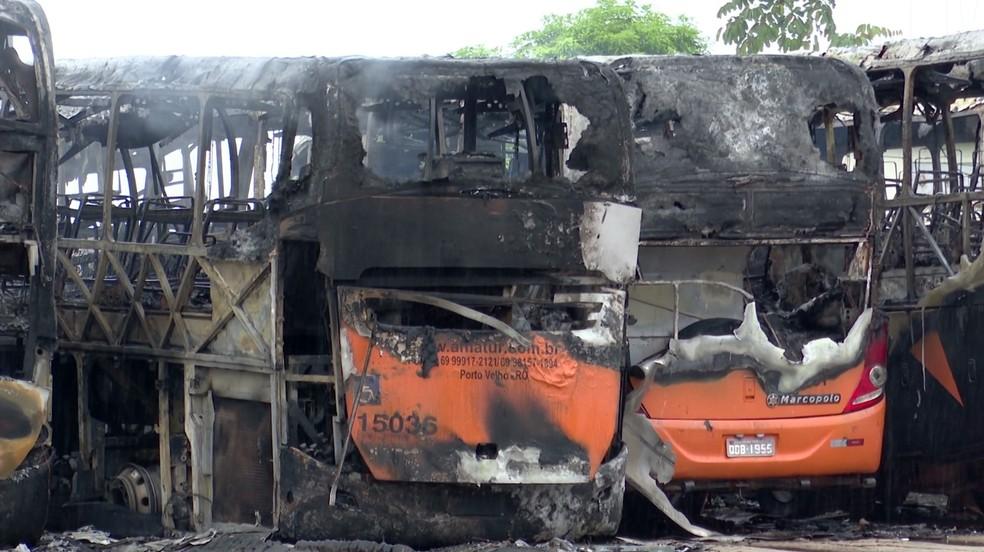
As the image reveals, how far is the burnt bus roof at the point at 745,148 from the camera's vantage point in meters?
8.94

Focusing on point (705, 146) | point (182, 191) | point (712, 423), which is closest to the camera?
point (712, 423)

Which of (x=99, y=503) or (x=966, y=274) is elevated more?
(x=966, y=274)

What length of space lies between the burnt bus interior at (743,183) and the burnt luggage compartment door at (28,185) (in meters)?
3.59

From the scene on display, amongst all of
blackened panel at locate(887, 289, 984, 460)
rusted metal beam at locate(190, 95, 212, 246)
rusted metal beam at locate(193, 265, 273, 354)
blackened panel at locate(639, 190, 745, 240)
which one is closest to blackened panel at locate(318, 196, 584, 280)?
rusted metal beam at locate(193, 265, 273, 354)

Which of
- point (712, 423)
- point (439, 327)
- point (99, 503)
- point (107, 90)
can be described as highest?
point (107, 90)

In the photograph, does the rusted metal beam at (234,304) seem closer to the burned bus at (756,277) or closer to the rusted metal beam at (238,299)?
the rusted metal beam at (238,299)

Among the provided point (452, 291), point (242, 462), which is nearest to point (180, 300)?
point (242, 462)

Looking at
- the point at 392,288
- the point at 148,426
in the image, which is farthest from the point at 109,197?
the point at 392,288

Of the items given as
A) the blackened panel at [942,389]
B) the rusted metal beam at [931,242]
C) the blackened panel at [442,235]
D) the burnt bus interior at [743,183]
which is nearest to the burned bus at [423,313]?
the blackened panel at [442,235]

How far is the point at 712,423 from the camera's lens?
8.48 meters

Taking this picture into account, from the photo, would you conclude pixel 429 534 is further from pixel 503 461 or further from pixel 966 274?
pixel 966 274

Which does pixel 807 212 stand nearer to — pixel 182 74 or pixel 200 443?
pixel 200 443

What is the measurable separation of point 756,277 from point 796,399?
1551 millimetres

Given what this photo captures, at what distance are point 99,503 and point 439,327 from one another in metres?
3.55
